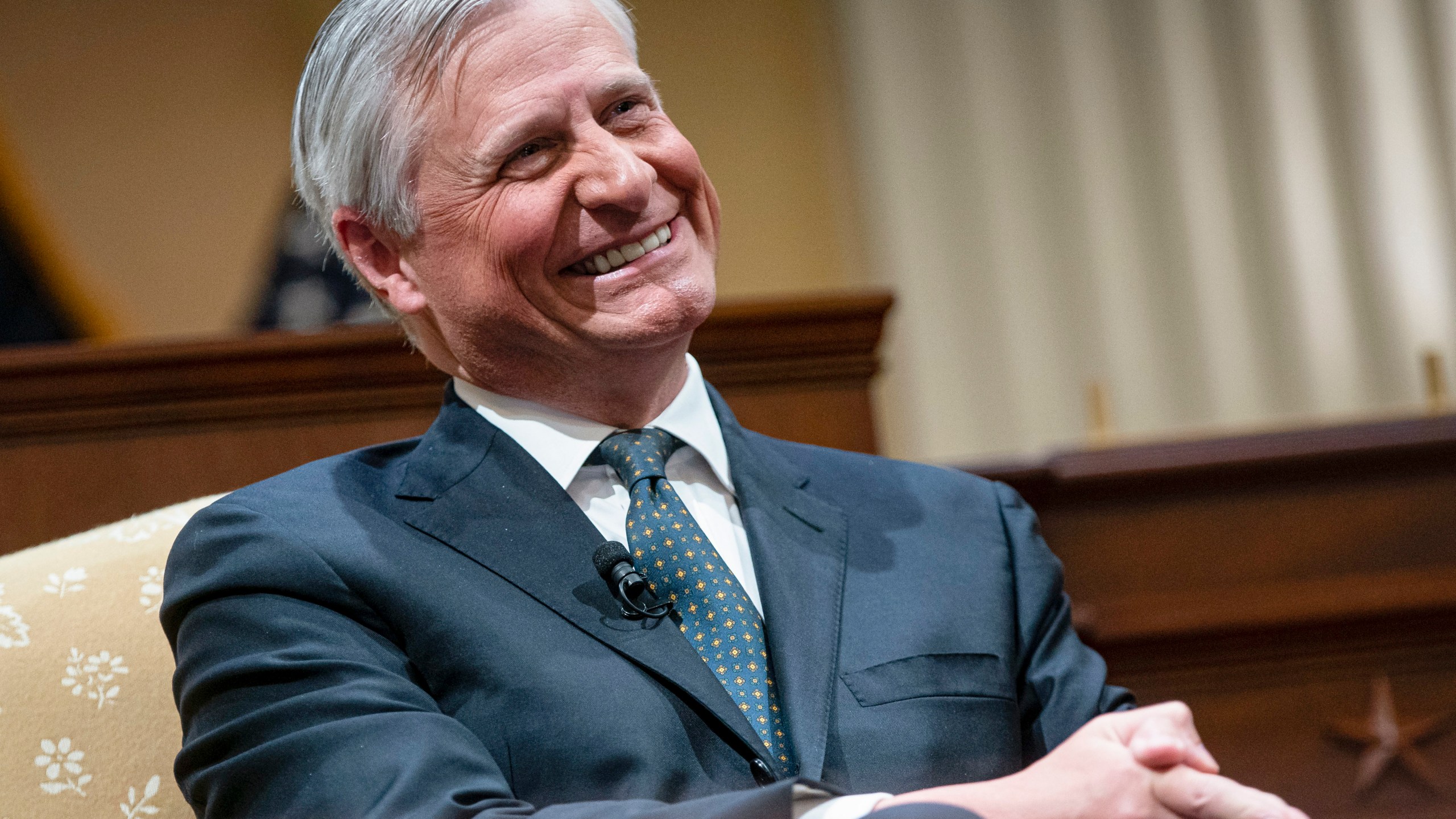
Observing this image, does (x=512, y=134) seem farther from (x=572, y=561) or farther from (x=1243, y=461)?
(x=1243, y=461)

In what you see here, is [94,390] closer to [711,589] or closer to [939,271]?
[711,589]

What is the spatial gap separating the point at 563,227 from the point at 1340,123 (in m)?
3.62

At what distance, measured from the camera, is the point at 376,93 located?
1.44m

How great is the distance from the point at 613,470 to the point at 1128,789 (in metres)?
0.64

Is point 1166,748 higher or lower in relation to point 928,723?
higher

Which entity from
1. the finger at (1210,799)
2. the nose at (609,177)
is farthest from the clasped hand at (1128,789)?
the nose at (609,177)

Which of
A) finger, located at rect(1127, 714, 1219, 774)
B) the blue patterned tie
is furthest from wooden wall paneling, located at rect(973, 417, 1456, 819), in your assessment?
finger, located at rect(1127, 714, 1219, 774)

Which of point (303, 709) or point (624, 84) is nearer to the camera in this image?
point (303, 709)

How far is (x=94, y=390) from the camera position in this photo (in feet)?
6.39

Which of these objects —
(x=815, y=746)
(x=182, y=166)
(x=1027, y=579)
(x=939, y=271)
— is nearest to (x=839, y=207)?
(x=939, y=271)

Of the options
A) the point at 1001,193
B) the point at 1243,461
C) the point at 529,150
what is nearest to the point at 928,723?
the point at 529,150

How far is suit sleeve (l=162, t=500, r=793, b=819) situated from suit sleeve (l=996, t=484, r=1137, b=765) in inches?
21.2

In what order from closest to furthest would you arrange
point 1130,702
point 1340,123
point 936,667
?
point 936,667, point 1130,702, point 1340,123

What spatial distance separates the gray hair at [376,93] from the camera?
141 cm
